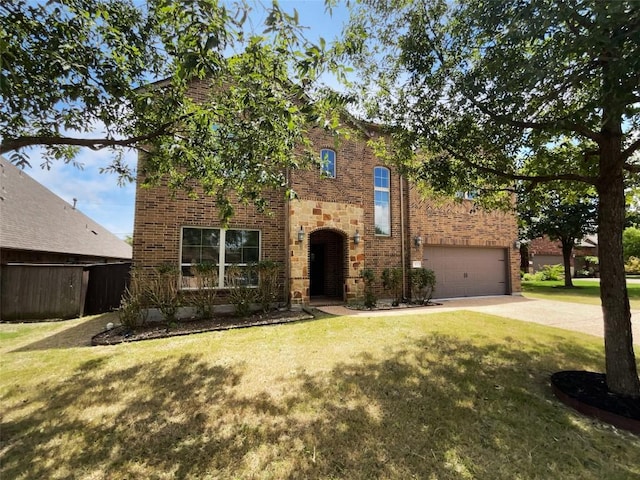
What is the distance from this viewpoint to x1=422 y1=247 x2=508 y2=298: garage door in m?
12.5

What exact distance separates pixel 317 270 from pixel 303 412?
9903 millimetres

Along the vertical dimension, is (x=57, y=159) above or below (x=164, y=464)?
above

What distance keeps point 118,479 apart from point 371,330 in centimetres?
516

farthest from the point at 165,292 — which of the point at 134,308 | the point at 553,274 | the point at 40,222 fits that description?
the point at 553,274

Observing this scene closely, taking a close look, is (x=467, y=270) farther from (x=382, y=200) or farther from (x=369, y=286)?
(x=369, y=286)

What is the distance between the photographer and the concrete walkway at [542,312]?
734 cm

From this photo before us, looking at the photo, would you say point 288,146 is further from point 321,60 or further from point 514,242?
point 514,242

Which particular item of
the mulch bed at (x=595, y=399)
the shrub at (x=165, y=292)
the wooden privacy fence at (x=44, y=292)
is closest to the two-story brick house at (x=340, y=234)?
the shrub at (x=165, y=292)

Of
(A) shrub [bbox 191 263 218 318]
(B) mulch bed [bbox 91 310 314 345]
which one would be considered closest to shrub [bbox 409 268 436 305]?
(B) mulch bed [bbox 91 310 314 345]

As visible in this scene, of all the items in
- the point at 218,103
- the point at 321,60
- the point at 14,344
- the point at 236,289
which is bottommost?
the point at 14,344

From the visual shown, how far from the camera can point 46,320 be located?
29.0 feet

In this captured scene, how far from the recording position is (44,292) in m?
8.95

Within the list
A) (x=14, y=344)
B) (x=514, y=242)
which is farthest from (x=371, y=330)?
(x=514, y=242)

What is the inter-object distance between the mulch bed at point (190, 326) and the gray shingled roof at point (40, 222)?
20.7 feet
